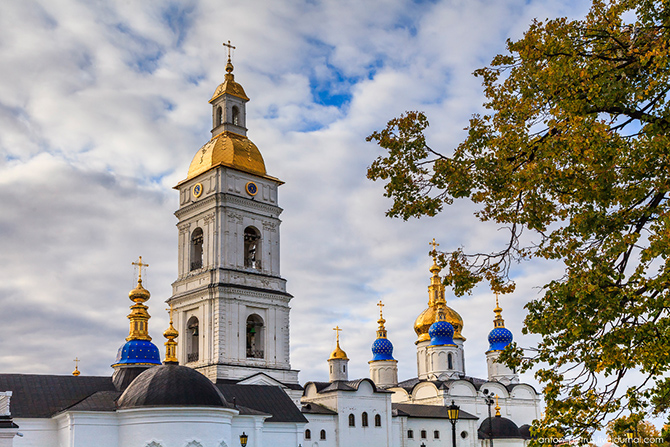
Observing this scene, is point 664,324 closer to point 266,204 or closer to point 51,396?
point 51,396

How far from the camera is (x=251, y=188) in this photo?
1519 inches

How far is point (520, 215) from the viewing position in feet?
35.0

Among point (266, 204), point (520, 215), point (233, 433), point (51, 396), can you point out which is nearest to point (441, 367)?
point (266, 204)

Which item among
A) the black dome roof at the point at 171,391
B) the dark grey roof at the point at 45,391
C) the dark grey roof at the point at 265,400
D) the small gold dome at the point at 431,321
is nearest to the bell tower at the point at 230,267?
the dark grey roof at the point at 265,400

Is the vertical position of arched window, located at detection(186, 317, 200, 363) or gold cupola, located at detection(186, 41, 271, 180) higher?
gold cupola, located at detection(186, 41, 271, 180)

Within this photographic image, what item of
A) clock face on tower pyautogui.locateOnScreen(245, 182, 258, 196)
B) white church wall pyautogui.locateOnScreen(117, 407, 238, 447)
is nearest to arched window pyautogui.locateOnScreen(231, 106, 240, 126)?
clock face on tower pyautogui.locateOnScreen(245, 182, 258, 196)

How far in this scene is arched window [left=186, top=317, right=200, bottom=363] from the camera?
37.1 m

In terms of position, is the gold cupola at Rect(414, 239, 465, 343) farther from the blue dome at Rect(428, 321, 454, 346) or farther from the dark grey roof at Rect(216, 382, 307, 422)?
the dark grey roof at Rect(216, 382, 307, 422)

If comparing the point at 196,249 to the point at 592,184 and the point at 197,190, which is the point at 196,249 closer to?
the point at 197,190

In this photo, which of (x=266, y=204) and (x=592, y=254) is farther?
(x=266, y=204)

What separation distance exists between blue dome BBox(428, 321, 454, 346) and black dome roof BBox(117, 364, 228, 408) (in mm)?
28625

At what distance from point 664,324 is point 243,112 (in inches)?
1353

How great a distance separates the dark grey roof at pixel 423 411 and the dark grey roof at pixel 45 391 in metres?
20.1

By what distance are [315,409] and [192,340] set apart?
8.11 meters
